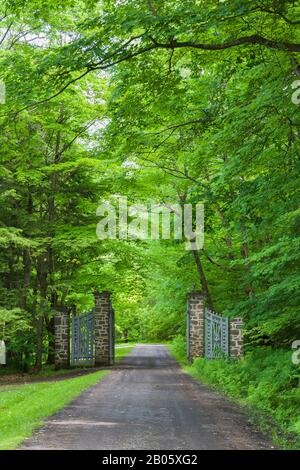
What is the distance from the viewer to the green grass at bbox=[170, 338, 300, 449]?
8.54 meters

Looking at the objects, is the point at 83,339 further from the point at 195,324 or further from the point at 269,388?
the point at 269,388

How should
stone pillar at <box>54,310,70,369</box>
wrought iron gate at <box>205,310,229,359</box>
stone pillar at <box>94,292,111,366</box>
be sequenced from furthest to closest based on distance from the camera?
stone pillar at <box>94,292,111,366</box> → stone pillar at <box>54,310,70,369</box> → wrought iron gate at <box>205,310,229,359</box>

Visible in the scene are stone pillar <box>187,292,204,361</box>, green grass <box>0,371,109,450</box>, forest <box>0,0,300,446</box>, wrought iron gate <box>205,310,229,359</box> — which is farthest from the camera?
stone pillar <box>187,292,204,361</box>

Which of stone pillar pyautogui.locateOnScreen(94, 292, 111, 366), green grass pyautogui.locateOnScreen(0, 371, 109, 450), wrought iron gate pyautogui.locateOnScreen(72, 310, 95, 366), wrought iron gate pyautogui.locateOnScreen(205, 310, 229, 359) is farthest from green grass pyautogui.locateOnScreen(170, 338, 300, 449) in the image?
wrought iron gate pyautogui.locateOnScreen(72, 310, 95, 366)

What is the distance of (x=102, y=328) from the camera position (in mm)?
22391

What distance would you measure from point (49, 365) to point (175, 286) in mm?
6514

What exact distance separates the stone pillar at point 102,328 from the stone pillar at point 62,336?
1.28m

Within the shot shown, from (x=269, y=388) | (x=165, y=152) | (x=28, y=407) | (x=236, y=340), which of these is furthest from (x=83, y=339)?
(x=269, y=388)

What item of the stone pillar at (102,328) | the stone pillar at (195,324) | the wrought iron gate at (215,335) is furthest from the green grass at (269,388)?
the stone pillar at (102,328)

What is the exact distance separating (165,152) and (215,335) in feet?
29.7

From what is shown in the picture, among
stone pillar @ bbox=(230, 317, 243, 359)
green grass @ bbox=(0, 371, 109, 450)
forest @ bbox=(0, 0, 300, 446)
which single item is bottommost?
green grass @ bbox=(0, 371, 109, 450)

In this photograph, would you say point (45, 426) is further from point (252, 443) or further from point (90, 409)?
point (252, 443)

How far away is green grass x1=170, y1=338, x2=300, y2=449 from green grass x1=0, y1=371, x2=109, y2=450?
3575 millimetres

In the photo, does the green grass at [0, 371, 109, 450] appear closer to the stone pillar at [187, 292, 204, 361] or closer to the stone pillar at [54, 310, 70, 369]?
the stone pillar at [54, 310, 70, 369]
